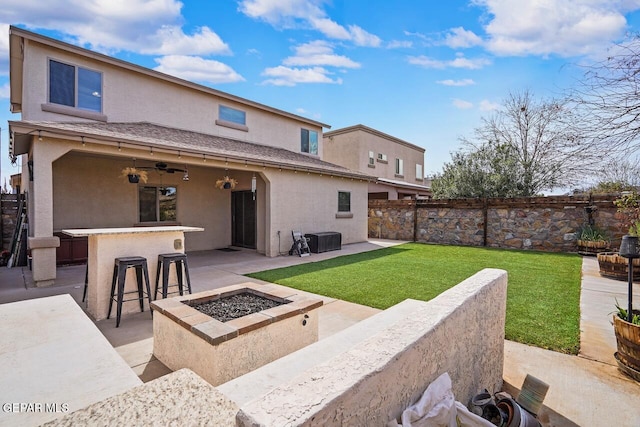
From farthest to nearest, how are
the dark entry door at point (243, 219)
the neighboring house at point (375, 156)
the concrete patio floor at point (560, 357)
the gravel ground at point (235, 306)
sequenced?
the neighboring house at point (375, 156)
the dark entry door at point (243, 219)
the gravel ground at point (235, 306)
the concrete patio floor at point (560, 357)

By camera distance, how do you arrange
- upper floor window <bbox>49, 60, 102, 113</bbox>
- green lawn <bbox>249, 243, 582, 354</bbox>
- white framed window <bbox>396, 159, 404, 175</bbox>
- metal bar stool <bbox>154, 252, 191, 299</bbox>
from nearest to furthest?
green lawn <bbox>249, 243, 582, 354</bbox> < metal bar stool <bbox>154, 252, 191, 299</bbox> < upper floor window <bbox>49, 60, 102, 113</bbox> < white framed window <bbox>396, 159, 404, 175</bbox>

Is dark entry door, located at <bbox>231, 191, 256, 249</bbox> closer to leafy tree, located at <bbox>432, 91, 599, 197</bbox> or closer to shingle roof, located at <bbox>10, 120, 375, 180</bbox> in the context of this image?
shingle roof, located at <bbox>10, 120, 375, 180</bbox>

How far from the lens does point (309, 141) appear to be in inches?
585

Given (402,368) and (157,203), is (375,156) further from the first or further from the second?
(402,368)

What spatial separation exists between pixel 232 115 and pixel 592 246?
13.2 m

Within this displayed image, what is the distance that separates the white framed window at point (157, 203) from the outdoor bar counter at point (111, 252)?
19.2 feet

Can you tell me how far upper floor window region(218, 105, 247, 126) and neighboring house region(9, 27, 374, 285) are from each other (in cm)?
4

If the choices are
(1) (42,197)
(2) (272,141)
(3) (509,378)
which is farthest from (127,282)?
(2) (272,141)

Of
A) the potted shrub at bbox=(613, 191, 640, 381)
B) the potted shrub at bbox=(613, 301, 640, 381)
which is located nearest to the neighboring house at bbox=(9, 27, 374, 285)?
the potted shrub at bbox=(613, 191, 640, 381)

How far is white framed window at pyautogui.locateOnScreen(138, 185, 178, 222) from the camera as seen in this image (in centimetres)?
996

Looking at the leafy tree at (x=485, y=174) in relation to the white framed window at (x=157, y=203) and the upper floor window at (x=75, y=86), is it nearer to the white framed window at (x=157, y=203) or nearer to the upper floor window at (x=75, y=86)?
the white framed window at (x=157, y=203)

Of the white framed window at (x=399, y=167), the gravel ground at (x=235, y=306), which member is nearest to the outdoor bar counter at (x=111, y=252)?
the gravel ground at (x=235, y=306)

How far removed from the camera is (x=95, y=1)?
706 centimetres

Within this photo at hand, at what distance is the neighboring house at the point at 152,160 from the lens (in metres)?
6.48
